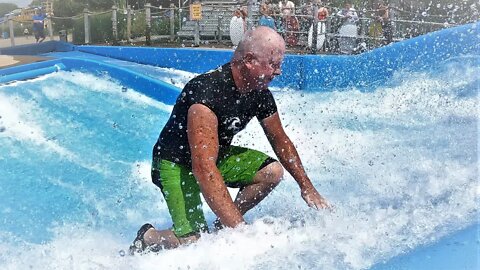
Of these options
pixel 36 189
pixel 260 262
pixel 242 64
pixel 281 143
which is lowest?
pixel 36 189

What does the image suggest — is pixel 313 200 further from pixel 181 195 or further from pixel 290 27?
pixel 290 27

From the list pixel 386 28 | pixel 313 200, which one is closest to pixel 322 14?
pixel 386 28

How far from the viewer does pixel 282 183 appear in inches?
152

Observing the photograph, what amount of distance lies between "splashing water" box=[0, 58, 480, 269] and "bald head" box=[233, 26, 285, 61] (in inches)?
27.0

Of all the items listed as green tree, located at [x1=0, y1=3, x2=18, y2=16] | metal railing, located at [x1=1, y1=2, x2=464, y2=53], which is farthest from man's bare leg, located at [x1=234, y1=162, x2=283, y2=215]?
green tree, located at [x1=0, y1=3, x2=18, y2=16]

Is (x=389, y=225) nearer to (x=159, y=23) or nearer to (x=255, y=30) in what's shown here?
(x=255, y=30)

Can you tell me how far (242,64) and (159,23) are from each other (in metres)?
11.3

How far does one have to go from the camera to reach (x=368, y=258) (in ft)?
6.71

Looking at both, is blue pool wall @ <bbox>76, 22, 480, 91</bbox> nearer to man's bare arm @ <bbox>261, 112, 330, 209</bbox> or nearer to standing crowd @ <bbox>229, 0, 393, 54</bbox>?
standing crowd @ <bbox>229, 0, 393, 54</bbox>

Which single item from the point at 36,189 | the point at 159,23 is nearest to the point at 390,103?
the point at 36,189

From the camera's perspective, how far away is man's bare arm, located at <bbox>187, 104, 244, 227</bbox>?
215 cm

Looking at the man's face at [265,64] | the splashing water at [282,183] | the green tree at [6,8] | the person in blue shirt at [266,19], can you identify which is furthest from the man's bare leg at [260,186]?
the green tree at [6,8]

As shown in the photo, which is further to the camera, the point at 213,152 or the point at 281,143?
the point at 281,143

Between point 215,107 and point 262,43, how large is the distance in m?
0.30
